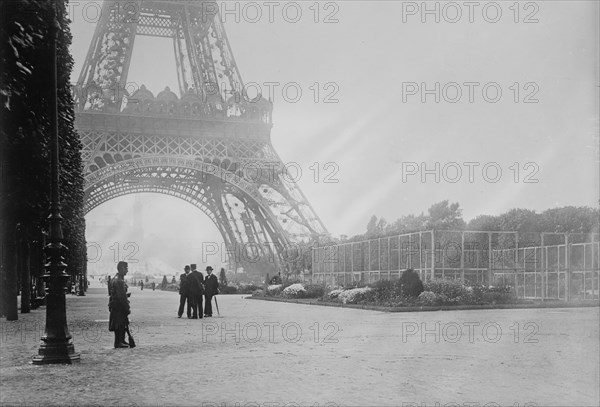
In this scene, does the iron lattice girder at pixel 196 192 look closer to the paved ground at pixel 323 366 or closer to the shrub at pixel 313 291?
the shrub at pixel 313 291

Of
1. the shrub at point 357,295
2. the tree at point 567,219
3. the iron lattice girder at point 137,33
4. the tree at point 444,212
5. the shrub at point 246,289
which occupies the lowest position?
the shrub at point 246,289

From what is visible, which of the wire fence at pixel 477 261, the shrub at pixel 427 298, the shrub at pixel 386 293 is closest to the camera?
the shrub at pixel 427 298

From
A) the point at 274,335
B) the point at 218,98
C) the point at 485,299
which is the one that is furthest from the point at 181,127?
the point at 274,335

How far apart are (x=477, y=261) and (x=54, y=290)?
85.5ft

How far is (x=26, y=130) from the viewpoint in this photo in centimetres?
1739

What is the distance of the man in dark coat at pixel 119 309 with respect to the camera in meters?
16.0

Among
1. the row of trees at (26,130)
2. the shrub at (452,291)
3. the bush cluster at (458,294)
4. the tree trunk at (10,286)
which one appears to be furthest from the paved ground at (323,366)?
the shrub at (452,291)

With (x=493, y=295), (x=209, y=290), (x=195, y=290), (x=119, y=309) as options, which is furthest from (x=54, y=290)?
(x=493, y=295)

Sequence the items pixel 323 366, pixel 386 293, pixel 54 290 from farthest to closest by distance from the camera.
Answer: pixel 386 293
pixel 54 290
pixel 323 366

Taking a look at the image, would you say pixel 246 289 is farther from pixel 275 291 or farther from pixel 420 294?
pixel 420 294

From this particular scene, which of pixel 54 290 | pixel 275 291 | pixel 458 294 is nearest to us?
pixel 54 290

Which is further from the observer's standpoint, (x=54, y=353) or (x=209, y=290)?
(x=209, y=290)

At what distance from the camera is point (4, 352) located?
15.3 meters

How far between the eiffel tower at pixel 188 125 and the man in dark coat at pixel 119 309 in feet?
125
